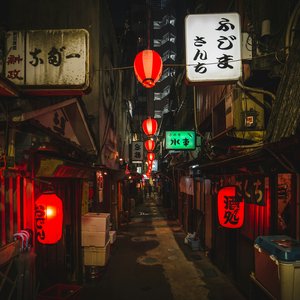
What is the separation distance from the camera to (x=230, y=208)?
37.0 ft

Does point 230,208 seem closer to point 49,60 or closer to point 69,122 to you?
point 69,122

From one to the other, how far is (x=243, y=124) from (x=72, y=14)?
36.1 feet

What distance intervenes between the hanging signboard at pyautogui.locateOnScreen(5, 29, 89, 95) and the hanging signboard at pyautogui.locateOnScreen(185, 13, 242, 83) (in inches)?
122

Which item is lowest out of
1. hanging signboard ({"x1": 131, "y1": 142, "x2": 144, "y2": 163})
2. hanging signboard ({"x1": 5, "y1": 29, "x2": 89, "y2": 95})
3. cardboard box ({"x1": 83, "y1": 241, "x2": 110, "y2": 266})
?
cardboard box ({"x1": 83, "y1": 241, "x2": 110, "y2": 266})

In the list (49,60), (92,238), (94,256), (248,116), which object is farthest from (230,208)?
(49,60)

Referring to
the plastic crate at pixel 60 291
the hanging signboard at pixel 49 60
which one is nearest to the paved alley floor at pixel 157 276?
the plastic crate at pixel 60 291

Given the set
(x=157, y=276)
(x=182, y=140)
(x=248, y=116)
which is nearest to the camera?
(x=248, y=116)

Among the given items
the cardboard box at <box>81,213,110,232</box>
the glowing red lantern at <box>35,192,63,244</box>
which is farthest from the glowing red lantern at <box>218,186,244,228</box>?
the glowing red lantern at <box>35,192,63,244</box>

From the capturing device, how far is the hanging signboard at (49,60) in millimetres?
7938

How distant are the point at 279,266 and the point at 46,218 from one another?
5.94 metres

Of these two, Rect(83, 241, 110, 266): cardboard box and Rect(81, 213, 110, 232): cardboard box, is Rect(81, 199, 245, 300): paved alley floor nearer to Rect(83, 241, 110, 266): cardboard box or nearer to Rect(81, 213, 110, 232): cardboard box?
Rect(83, 241, 110, 266): cardboard box

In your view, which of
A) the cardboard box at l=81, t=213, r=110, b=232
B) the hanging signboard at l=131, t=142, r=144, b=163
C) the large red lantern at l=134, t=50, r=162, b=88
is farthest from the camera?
the hanging signboard at l=131, t=142, r=144, b=163

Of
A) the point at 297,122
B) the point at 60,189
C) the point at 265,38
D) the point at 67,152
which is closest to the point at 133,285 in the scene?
the point at 60,189

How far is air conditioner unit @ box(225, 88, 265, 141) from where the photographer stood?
10422 mm
